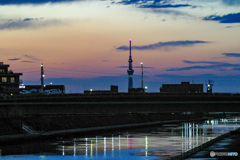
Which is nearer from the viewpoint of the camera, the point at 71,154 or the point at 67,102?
the point at 71,154

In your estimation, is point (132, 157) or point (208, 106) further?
point (208, 106)

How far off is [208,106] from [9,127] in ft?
156

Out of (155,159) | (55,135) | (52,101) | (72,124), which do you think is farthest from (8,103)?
(155,159)

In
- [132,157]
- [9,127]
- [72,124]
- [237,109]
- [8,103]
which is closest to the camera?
[132,157]

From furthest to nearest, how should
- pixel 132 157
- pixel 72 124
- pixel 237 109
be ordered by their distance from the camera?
pixel 237 109
pixel 72 124
pixel 132 157

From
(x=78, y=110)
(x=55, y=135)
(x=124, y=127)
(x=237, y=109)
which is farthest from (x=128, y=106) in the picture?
(x=55, y=135)

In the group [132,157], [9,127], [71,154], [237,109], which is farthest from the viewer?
[237,109]

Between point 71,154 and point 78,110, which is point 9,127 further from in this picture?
point 78,110

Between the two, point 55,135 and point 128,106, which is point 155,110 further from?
point 55,135

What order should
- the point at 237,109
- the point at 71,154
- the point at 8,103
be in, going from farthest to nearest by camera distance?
the point at 8,103, the point at 237,109, the point at 71,154

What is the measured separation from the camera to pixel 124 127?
9675cm

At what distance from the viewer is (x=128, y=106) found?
3782 inches

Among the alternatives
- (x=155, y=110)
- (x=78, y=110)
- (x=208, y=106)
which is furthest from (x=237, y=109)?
(x=78, y=110)

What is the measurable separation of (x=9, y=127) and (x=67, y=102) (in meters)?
34.5
